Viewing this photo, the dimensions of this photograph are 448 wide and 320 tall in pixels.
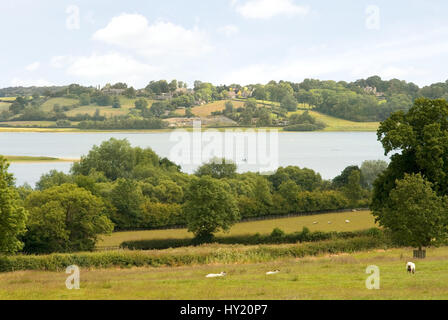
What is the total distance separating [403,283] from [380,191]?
26899 millimetres

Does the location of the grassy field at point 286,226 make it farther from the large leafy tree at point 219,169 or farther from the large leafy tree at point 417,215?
the large leafy tree at point 219,169

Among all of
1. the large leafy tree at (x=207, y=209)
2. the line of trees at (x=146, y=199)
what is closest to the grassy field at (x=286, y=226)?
the line of trees at (x=146, y=199)

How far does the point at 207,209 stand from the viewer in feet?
185

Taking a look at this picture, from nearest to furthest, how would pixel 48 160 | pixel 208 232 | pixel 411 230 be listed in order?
pixel 411 230 < pixel 208 232 < pixel 48 160

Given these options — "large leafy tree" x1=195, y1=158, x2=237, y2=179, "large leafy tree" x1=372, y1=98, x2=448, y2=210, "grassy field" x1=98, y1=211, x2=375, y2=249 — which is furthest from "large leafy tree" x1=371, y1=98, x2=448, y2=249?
"large leafy tree" x1=195, y1=158, x2=237, y2=179

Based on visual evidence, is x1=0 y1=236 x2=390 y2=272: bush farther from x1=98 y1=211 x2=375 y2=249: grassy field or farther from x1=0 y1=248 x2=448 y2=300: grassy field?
x1=98 y1=211 x2=375 y2=249: grassy field

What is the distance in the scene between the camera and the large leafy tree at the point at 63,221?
50.2 meters

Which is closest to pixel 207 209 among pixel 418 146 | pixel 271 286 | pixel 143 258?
pixel 143 258

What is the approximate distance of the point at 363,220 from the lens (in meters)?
73.8

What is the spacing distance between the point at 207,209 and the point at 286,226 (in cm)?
1786

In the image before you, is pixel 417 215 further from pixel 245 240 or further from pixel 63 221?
pixel 63 221

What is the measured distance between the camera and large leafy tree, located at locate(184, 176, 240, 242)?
56.2 m
